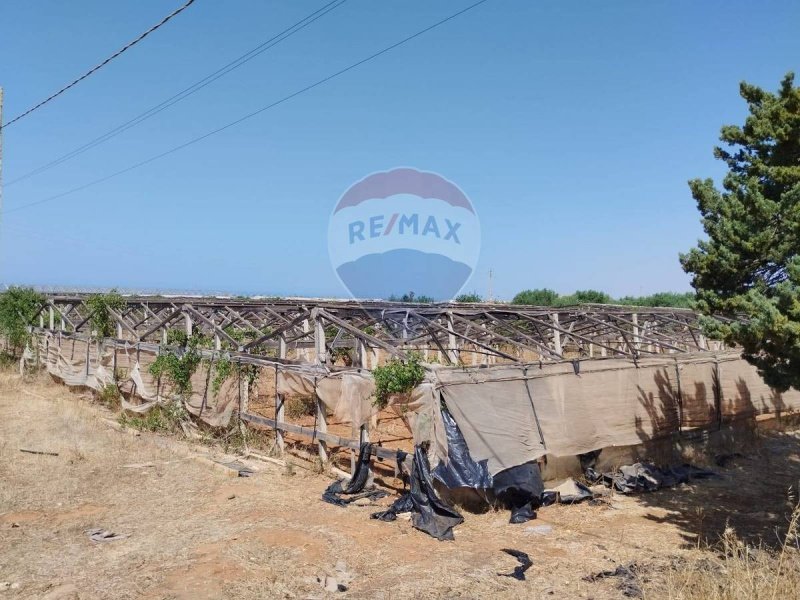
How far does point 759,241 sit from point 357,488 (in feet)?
23.3

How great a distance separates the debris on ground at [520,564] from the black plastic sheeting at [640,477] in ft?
12.8

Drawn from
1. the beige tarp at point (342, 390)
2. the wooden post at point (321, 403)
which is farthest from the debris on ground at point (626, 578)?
the wooden post at point (321, 403)

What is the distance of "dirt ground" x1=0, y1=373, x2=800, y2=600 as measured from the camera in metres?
6.61

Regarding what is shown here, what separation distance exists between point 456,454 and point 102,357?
13.6 m

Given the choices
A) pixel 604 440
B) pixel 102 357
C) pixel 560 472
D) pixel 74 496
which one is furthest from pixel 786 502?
pixel 102 357

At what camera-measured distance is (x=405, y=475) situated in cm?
1006

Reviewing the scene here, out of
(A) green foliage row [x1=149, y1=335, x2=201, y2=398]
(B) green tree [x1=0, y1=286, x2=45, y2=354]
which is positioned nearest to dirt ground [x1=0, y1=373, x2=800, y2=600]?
(A) green foliage row [x1=149, y1=335, x2=201, y2=398]

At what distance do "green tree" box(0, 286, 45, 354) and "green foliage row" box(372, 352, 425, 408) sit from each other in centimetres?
1999

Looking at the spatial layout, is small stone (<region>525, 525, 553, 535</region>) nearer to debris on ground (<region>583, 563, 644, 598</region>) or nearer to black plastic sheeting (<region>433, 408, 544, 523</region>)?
black plastic sheeting (<region>433, 408, 544, 523</region>)

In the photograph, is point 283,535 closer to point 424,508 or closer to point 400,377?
point 424,508

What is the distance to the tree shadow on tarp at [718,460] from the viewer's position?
926cm

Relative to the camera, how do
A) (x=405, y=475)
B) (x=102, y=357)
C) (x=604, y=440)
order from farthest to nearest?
(x=102, y=357) → (x=604, y=440) → (x=405, y=475)

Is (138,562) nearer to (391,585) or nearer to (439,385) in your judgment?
(391,585)

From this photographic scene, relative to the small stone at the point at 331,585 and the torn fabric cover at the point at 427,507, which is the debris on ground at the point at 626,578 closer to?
the torn fabric cover at the point at 427,507
